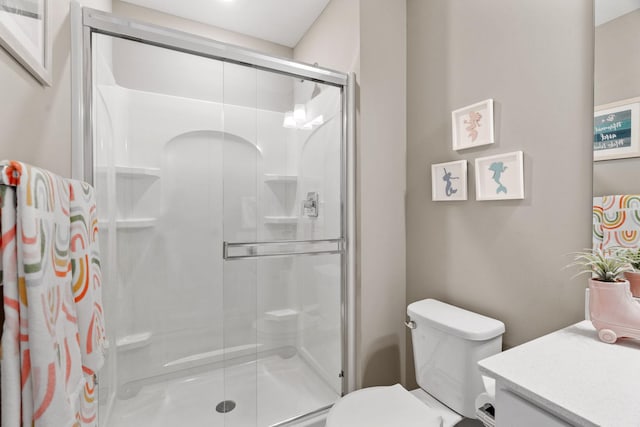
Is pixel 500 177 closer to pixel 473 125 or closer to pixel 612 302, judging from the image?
pixel 473 125

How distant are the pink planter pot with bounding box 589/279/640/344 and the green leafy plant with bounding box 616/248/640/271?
0.11 m

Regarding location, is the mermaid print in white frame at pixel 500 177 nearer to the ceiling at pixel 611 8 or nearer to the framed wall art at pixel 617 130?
the framed wall art at pixel 617 130

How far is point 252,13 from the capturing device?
204 cm

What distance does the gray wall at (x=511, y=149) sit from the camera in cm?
106

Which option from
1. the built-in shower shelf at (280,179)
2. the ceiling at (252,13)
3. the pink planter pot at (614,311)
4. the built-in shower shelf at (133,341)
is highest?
the ceiling at (252,13)

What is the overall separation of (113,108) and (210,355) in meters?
1.36

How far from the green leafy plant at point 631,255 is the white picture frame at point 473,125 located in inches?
23.4

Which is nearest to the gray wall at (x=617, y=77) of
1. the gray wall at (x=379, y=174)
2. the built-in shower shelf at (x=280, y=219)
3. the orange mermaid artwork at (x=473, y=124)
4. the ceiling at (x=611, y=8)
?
the ceiling at (x=611, y=8)

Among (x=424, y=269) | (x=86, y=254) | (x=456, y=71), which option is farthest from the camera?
(x=424, y=269)

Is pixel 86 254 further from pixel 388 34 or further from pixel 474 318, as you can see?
pixel 388 34

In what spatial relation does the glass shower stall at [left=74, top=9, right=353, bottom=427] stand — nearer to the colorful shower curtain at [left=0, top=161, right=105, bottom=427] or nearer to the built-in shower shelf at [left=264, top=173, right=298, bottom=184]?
the built-in shower shelf at [left=264, top=173, right=298, bottom=184]

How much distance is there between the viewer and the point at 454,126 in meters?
1.45

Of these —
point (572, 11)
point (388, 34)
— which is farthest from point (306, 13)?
point (572, 11)

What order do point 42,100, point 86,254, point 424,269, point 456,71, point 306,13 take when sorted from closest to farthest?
point 86,254, point 42,100, point 456,71, point 424,269, point 306,13
